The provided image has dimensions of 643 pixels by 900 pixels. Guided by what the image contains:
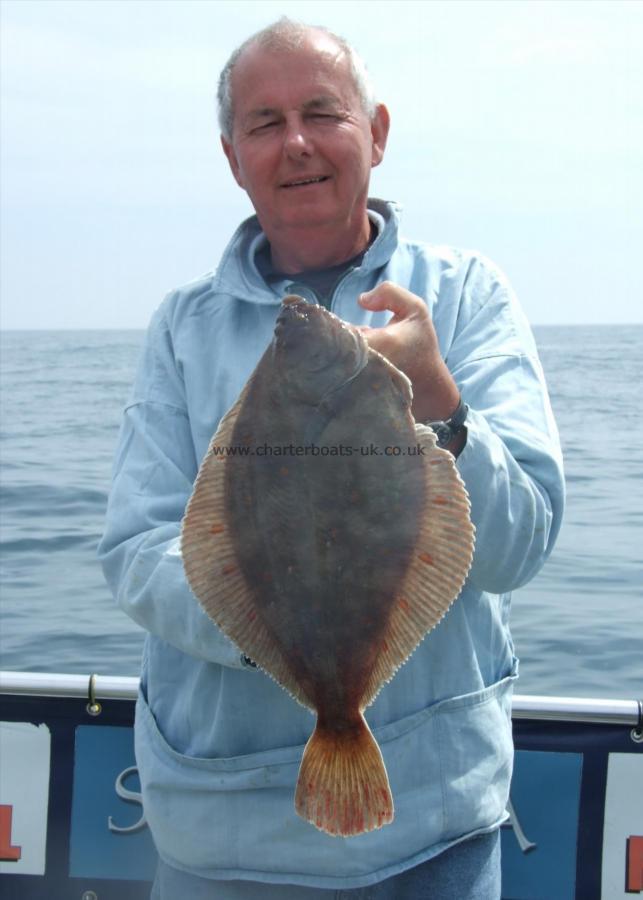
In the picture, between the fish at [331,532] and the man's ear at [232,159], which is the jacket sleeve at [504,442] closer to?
the fish at [331,532]

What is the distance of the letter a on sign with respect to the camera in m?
3.53

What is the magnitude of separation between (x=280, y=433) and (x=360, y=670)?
18.2 inches

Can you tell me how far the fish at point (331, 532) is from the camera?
6.05ft

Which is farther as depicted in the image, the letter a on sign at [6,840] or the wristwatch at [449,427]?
the letter a on sign at [6,840]

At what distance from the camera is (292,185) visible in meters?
2.45

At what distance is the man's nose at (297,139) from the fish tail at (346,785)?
1.29 m

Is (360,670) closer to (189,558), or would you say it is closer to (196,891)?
(189,558)

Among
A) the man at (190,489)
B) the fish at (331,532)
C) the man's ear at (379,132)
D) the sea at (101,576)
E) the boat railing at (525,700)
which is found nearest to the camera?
the fish at (331,532)

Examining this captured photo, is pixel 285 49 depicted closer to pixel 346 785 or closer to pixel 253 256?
pixel 253 256

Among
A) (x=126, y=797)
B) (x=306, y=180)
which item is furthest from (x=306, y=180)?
(x=126, y=797)

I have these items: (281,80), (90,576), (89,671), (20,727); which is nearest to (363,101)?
(281,80)

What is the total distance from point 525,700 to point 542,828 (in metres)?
0.43

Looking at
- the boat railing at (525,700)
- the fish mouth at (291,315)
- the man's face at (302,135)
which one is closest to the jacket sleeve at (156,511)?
the man's face at (302,135)

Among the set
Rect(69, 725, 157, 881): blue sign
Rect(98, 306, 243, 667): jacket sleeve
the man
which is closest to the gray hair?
the man
